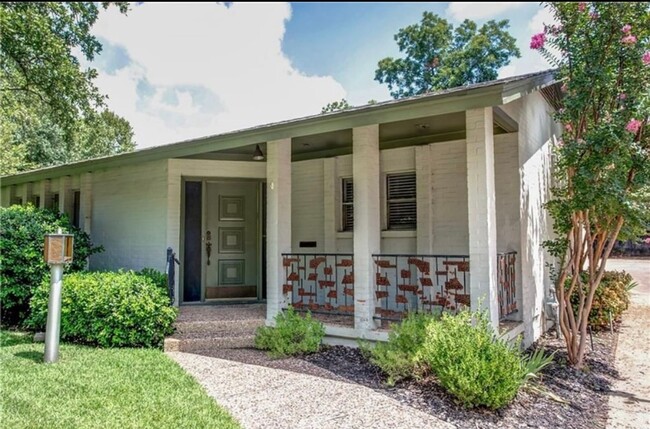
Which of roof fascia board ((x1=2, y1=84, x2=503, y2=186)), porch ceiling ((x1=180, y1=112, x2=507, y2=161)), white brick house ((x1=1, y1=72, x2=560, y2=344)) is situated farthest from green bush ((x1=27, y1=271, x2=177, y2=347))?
porch ceiling ((x1=180, y1=112, x2=507, y2=161))

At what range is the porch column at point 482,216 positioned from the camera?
4.80 metres

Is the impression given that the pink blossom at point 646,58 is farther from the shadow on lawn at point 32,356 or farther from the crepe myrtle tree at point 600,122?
the shadow on lawn at point 32,356

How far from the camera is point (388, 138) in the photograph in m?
7.26

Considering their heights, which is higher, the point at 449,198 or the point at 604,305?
the point at 449,198

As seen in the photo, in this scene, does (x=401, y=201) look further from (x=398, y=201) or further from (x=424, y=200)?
(x=424, y=200)

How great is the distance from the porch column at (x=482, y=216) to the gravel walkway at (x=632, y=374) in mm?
1399

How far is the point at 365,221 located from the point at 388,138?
205 cm

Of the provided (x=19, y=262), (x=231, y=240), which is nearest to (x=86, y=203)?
(x=19, y=262)

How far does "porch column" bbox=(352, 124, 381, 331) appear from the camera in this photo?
18.7 ft

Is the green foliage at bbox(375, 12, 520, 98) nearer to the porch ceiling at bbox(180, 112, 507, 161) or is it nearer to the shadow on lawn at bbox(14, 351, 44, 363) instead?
the porch ceiling at bbox(180, 112, 507, 161)

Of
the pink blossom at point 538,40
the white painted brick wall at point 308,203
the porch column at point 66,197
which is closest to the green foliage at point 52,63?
the porch column at point 66,197

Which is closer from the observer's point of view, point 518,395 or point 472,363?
point 472,363

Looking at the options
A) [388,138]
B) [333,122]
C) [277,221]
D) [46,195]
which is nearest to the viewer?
[333,122]

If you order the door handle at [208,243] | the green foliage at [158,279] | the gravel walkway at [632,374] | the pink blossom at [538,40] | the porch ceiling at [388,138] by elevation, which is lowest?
the gravel walkway at [632,374]
